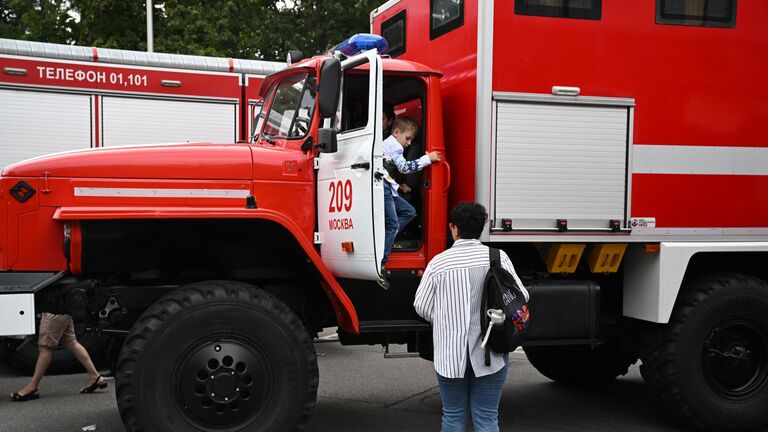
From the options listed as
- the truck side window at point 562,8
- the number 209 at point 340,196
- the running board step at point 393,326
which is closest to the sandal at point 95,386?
the running board step at point 393,326

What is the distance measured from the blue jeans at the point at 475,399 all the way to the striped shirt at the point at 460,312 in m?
0.10

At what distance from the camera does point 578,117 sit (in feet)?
20.4

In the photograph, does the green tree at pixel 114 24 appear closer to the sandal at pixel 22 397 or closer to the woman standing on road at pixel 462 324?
the sandal at pixel 22 397

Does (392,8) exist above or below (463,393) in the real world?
above

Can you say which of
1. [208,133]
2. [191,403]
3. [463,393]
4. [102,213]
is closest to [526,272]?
[463,393]

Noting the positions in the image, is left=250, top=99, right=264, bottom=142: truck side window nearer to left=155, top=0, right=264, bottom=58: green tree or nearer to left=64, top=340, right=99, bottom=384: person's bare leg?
left=64, top=340, right=99, bottom=384: person's bare leg

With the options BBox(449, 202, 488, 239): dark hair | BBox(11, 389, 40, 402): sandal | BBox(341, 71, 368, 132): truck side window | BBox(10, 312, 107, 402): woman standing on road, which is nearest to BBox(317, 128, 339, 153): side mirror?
BBox(341, 71, 368, 132): truck side window

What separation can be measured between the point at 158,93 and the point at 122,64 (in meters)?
0.53

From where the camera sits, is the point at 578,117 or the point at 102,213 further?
the point at 578,117

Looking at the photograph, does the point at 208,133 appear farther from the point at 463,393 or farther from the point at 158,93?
the point at 463,393

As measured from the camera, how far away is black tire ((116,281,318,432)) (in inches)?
203

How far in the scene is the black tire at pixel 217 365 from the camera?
203 inches

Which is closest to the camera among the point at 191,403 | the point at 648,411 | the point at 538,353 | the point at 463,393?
the point at 463,393

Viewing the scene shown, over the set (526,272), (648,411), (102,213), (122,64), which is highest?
(122,64)
